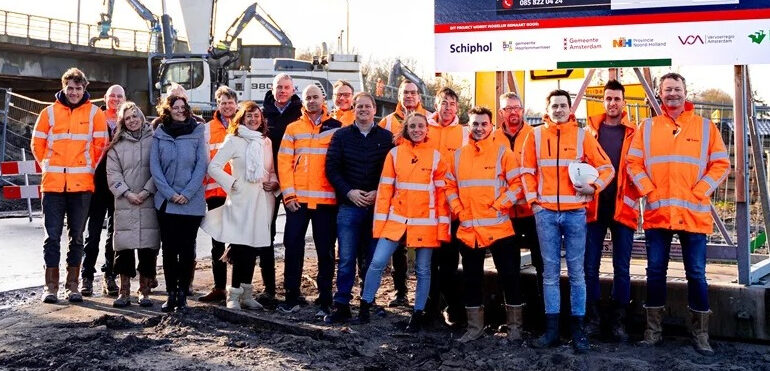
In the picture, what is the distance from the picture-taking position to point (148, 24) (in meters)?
44.0

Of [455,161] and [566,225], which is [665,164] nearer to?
[566,225]

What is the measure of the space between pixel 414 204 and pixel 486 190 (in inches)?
26.6

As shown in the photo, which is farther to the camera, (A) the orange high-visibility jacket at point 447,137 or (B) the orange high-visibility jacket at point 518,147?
(A) the orange high-visibility jacket at point 447,137

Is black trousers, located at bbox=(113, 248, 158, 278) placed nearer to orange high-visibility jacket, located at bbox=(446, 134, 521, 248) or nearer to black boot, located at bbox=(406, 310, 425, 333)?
black boot, located at bbox=(406, 310, 425, 333)

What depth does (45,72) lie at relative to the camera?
40.2 metres

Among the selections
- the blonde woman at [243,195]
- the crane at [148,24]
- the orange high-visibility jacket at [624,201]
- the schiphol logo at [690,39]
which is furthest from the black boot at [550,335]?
the crane at [148,24]

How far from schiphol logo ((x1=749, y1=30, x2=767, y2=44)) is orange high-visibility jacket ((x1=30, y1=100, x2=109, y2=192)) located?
614 cm

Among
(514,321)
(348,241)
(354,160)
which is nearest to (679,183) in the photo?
(514,321)

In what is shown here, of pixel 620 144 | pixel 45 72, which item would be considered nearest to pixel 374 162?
pixel 620 144

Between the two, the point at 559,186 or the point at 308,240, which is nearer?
the point at 559,186

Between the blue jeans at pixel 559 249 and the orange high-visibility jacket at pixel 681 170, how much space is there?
59 centimetres

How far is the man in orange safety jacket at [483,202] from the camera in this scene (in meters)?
7.12

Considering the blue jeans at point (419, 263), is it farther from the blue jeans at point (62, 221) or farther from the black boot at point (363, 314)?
the blue jeans at point (62, 221)

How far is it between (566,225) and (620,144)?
3.02 feet
